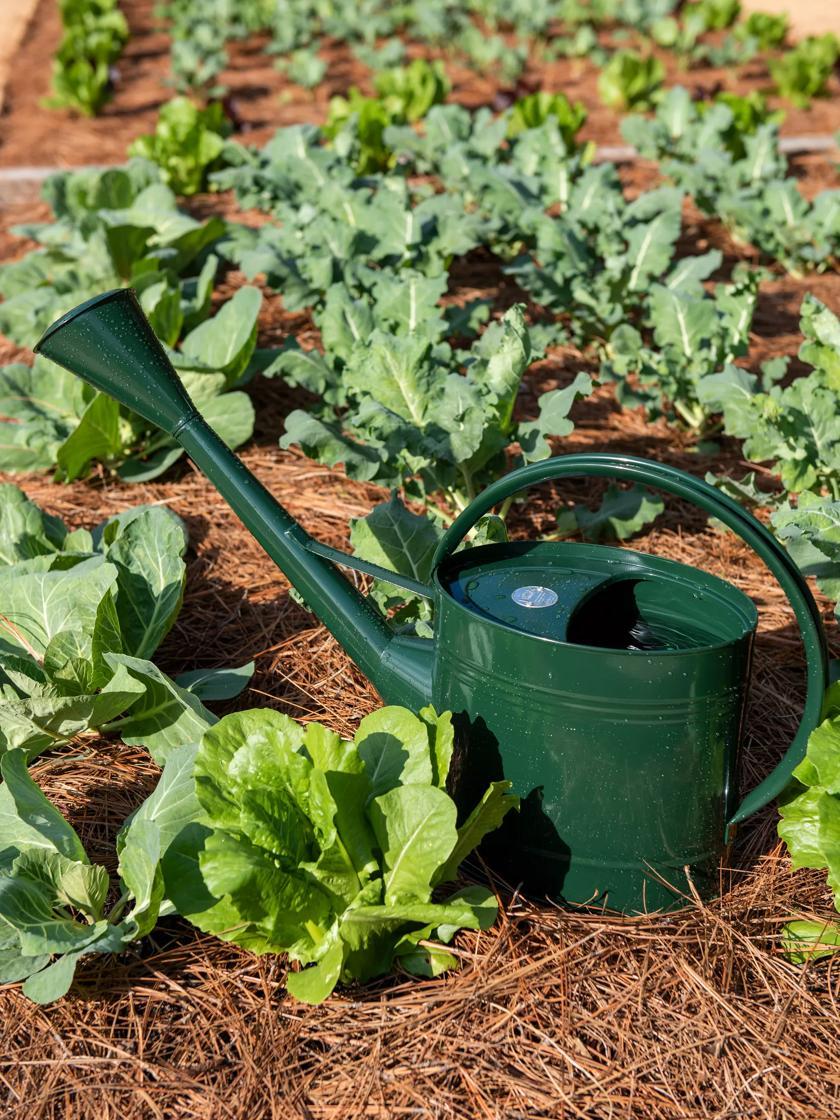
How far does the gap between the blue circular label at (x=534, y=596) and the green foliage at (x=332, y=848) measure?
0.20 m

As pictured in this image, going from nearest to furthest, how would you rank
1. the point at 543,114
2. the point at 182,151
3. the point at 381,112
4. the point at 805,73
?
the point at 381,112 → the point at 182,151 → the point at 543,114 → the point at 805,73

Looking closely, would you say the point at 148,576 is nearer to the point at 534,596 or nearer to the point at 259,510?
the point at 259,510

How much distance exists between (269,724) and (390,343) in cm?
124

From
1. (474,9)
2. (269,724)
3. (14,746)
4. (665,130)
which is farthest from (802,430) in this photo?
(474,9)

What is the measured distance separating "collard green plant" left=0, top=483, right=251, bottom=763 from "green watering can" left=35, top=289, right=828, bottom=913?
1.04ft

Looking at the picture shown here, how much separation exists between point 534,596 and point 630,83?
6284 millimetres

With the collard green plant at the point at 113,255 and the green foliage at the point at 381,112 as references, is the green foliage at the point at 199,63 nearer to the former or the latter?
the green foliage at the point at 381,112

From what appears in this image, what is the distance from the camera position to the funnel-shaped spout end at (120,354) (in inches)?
69.2

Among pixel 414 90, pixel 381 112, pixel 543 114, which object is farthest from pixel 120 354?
pixel 414 90

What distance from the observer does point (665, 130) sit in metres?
5.55

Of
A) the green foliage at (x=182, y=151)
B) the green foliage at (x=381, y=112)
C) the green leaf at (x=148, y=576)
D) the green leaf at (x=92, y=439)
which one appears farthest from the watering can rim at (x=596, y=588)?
the green foliage at (x=182, y=151)

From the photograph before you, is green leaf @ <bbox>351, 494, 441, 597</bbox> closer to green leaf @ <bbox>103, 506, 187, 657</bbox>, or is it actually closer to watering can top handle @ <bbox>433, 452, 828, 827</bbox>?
green leaf @ <bbox>103, 506, 187, 657</bbox>

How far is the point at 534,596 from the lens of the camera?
1.67 metres

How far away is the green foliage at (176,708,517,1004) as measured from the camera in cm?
152
